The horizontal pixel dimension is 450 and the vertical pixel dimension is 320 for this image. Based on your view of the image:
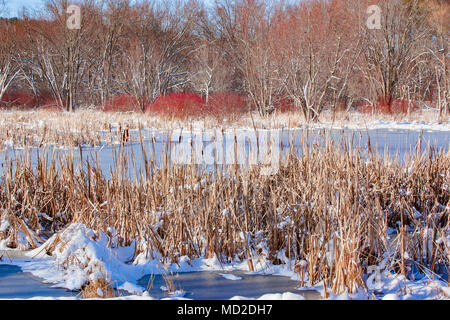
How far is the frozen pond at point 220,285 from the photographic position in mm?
2342

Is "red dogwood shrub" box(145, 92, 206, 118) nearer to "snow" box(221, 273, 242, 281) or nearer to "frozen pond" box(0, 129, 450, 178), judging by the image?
"frozen pond" box(0, 129, 450, 178)

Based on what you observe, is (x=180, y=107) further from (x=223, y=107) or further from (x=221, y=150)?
(x=221, y=150)

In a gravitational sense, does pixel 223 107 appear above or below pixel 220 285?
above

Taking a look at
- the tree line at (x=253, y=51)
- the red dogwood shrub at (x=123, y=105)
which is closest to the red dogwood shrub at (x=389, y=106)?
the tree line at (x=253, y=51)

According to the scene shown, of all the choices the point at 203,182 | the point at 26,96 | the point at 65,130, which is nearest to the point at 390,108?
the point at 65,130

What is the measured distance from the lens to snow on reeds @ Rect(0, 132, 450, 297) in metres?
2.45

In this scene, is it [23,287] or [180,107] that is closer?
[23,287]

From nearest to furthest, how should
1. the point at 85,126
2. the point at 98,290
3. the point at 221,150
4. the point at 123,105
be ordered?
1. the point at 98,290
2. the point at 221,150
3. the point at 85,126
4. the point at 123,105

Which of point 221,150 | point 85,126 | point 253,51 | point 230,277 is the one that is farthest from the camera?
point 253,51

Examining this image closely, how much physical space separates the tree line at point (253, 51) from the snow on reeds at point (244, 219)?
19.0ft

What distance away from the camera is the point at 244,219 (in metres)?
2.99

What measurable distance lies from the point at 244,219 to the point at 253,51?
11.7m

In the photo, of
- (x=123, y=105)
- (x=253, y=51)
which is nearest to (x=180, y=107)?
(x=253, y=51)
